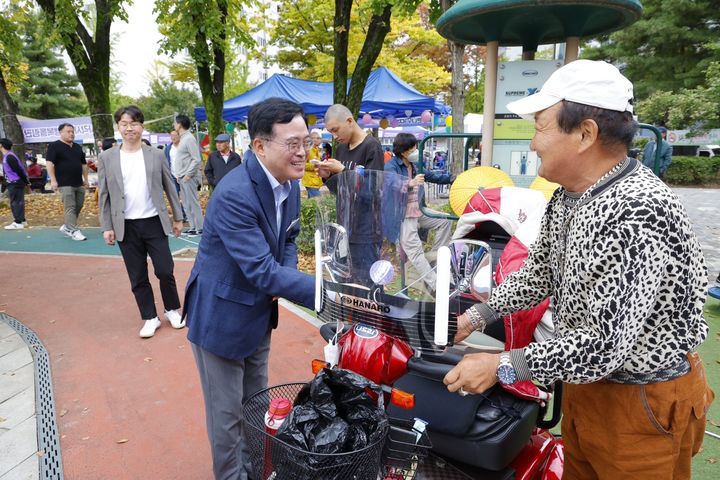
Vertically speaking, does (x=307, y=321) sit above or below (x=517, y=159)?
below

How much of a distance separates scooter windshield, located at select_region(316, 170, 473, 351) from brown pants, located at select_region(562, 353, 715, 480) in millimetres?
604

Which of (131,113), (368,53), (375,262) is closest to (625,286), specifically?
(375,262)

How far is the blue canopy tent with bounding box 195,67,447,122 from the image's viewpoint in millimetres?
15297

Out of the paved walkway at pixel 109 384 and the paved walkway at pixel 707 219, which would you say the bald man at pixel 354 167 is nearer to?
the paved walkway at pixel 109 384

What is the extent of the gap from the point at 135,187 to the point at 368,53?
6.06 m

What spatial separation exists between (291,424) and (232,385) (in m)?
0.98

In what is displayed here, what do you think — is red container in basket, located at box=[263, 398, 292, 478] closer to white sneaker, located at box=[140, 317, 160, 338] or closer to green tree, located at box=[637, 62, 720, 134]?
white sneaker, located at box=[140, 317, 160, 338]

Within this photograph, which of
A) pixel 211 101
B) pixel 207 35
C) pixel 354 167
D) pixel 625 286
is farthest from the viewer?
pixel 211 101

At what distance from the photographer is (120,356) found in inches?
175

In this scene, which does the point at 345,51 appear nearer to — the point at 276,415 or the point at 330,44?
the point at 276,415

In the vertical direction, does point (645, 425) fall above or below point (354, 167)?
below

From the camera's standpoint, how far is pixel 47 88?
3603cm

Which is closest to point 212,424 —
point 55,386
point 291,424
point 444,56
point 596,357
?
point 291,424

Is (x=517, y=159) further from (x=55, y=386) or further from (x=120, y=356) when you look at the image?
(x=55, y=386)
